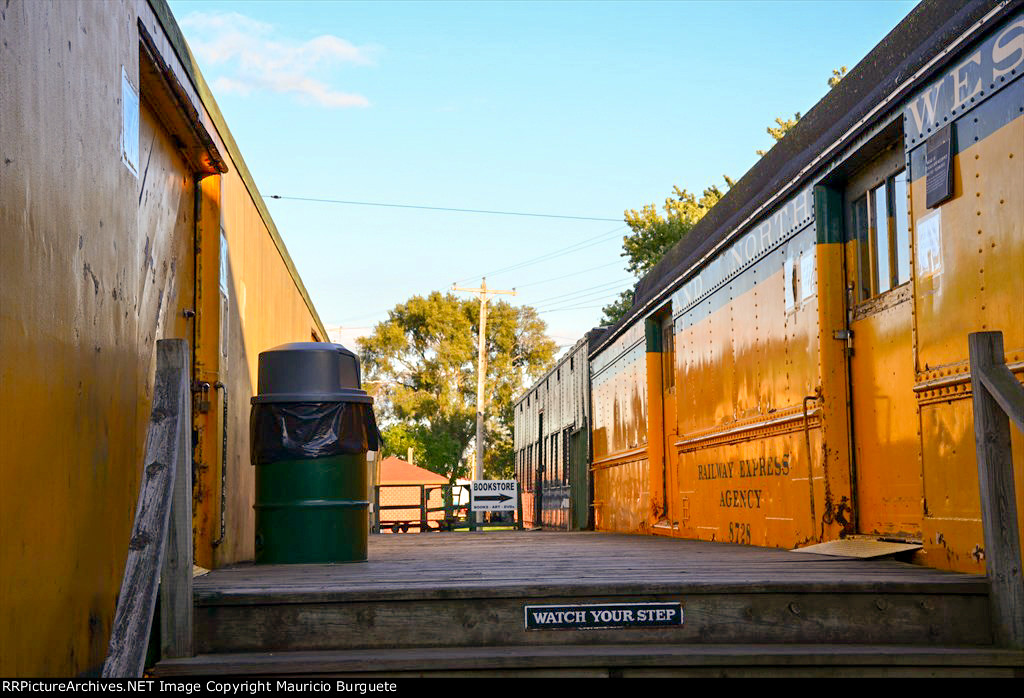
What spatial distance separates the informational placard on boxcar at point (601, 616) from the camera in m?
4.29

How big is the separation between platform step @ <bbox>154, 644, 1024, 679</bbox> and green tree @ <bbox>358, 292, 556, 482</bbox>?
39.8 metres

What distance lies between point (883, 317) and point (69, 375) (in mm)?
4186

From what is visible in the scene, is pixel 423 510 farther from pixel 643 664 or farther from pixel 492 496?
pixel 643 664

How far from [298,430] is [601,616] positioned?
2755mm

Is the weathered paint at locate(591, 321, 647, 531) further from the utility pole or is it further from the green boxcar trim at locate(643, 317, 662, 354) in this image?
the utility pole

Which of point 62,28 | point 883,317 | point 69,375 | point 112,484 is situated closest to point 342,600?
point 112,484

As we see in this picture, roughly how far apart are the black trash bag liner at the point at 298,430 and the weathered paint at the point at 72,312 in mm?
812

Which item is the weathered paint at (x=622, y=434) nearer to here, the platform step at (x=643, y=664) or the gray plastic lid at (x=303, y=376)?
the gray plastic lid at (x=303, y=376)

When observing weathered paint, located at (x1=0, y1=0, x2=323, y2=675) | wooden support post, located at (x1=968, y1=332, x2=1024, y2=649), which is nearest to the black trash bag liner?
weathered paint, located at (x1=0, y1=0, x2=323, y2=675)

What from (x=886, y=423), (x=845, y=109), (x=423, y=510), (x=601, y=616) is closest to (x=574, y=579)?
(x=601, y=616)

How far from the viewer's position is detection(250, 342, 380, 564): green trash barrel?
639 cm

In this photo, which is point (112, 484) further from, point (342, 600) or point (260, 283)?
point (260, 283)

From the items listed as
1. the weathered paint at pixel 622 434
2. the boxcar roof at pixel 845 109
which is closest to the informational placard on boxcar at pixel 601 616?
the boxcar roof at pixel 845 109

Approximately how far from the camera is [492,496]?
823 inches
